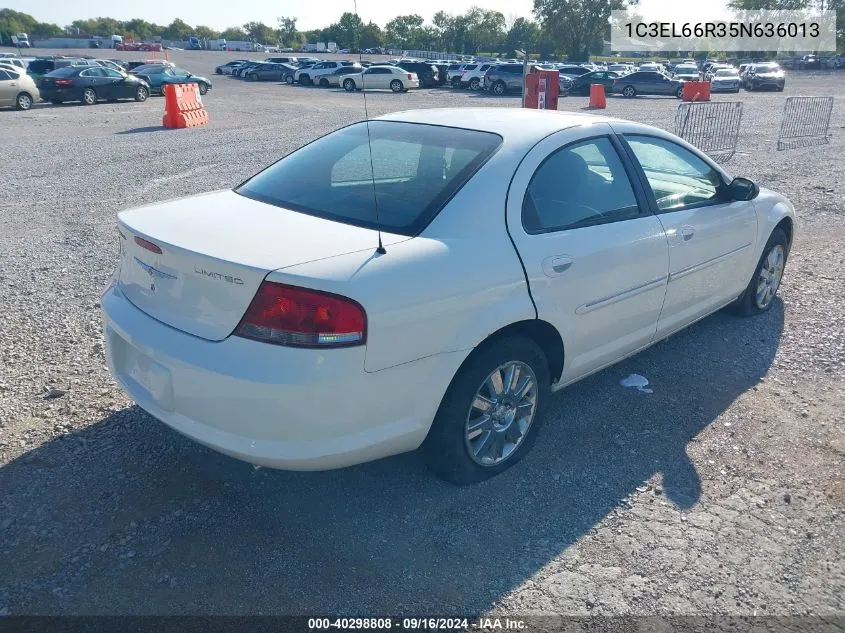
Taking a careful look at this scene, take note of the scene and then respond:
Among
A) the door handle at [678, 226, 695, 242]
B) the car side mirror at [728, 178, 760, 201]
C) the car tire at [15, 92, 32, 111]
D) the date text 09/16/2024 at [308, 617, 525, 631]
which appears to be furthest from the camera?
the car tire at [15, 92, 32, 111]

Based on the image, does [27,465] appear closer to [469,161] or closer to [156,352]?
[156,352]

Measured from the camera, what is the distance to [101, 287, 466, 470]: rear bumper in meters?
2.70

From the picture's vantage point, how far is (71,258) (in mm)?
7012

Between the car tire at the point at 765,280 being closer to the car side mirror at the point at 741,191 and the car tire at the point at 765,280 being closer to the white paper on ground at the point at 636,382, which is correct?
the car side mirror at the point at 741,191

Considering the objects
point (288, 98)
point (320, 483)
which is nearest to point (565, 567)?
point (320, 483)

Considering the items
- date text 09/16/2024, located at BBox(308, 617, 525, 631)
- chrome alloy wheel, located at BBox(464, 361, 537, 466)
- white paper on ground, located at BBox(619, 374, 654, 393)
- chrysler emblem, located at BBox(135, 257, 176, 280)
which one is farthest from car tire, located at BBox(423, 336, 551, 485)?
chrysler emblem, located at BBox(135, 257, 176, 280)

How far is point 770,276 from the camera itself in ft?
18.5

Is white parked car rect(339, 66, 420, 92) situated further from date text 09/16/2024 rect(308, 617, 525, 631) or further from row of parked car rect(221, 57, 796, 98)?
date text 09/16/2024 rect(308, 617, 525, 631)

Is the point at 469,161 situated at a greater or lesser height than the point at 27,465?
greater

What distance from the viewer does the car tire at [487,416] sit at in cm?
320

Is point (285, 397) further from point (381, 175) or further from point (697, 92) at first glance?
point (697, 92)

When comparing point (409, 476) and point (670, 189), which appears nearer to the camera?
point (409, 476)

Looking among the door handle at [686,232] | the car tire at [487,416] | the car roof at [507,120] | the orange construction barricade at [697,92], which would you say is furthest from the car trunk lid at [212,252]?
the orange construction barricade at [697,92]

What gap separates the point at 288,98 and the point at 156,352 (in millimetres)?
32437
